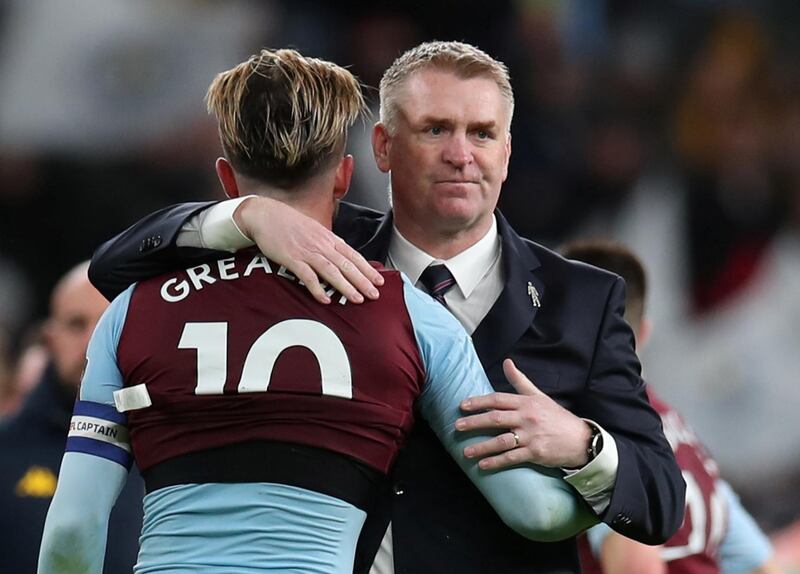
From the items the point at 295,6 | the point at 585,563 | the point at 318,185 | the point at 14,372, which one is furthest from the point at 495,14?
the point at 318,185

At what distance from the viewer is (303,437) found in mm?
2451

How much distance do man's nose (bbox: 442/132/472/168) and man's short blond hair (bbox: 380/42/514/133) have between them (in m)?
0.14

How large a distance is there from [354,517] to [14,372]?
231 inches

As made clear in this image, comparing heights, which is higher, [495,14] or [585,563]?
[495,14]

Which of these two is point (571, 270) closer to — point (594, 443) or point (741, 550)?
point (594, 443)

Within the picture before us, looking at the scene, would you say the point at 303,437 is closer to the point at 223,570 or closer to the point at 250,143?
the point at 223,570

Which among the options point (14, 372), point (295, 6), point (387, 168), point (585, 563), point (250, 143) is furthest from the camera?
point (295, 6)

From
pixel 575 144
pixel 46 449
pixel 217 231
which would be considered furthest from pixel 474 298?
pixel 575 144

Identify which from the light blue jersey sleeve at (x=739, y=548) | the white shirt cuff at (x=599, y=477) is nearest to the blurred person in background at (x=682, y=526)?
the light blue jersey sleeve at (x=739, y=548)

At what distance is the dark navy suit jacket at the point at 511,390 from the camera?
2744 millimetres

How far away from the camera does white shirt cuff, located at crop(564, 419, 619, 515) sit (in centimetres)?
261

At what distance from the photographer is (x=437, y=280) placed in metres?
3.04

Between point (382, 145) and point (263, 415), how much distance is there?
0.93 metres

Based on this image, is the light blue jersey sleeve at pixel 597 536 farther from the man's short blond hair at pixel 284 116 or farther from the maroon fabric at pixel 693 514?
the man's short blond hair at pixel 284 116
